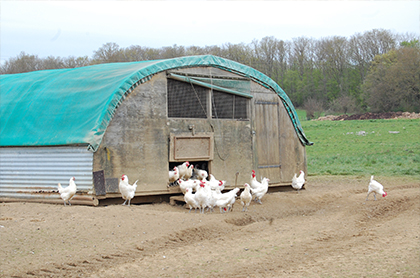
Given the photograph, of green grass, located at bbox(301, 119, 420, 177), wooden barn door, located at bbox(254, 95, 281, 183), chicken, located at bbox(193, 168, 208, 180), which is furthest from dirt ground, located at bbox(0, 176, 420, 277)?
green grass, located at bbox(301, 119, 420, 177)

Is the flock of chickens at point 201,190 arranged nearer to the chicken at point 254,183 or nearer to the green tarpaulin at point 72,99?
the chicken at point 254,183

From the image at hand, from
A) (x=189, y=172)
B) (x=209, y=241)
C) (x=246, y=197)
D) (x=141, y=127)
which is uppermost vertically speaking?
(x=141, y=127)

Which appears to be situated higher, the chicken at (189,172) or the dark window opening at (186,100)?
the dark window opening at (186,100)

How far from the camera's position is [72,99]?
11.6m

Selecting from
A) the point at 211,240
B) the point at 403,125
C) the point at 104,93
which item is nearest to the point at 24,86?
the point at 104,93

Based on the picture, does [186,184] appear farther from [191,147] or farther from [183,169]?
[191,147]

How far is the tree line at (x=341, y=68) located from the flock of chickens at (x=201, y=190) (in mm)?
32061

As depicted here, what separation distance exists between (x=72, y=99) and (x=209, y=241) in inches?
233

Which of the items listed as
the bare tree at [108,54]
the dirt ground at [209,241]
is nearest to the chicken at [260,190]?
the dirt ground at [209,241]

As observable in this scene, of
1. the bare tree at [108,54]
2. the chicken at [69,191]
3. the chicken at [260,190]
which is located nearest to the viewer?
the chicken at [69,191]

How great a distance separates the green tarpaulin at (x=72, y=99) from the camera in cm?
1056

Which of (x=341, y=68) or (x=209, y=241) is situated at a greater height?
(x=341, y=68)

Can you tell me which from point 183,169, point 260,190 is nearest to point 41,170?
point 183,169

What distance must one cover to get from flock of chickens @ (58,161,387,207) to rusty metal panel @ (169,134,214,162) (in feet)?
1.02
